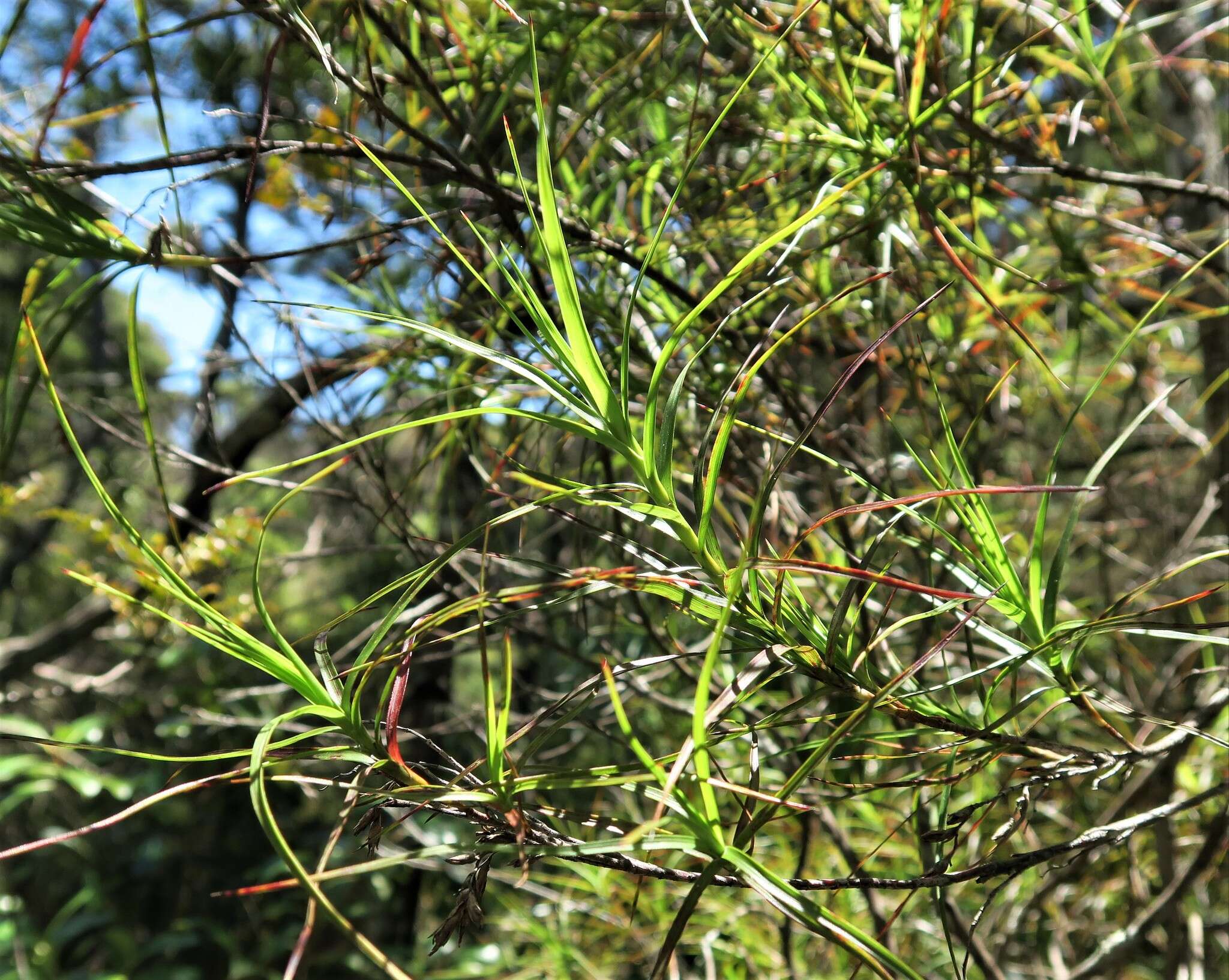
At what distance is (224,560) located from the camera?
3.48ft

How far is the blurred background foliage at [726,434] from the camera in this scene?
46 cm

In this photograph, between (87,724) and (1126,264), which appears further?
(87,724)

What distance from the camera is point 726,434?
14.8 inches

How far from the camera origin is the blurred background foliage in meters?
0.46

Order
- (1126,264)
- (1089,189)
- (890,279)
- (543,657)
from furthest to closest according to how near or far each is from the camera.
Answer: (543,657) → (1089,189) → (1126,264) → (890,279)

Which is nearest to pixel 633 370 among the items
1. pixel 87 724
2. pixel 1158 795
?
pixel 1158 795

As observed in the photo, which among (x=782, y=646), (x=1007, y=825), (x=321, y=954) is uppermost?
(x=782, y=646)

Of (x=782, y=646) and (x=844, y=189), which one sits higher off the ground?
(x=844, y=189)

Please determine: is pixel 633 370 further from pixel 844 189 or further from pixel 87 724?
pixel 87 724

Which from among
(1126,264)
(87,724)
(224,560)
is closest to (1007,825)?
(224,560)

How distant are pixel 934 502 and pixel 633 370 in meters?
0.36

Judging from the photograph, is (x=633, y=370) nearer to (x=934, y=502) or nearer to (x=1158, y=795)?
(x=934, y=502)

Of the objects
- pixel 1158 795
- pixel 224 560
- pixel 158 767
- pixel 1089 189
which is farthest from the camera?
pixel 158 767

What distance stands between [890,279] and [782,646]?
475 millimetres
